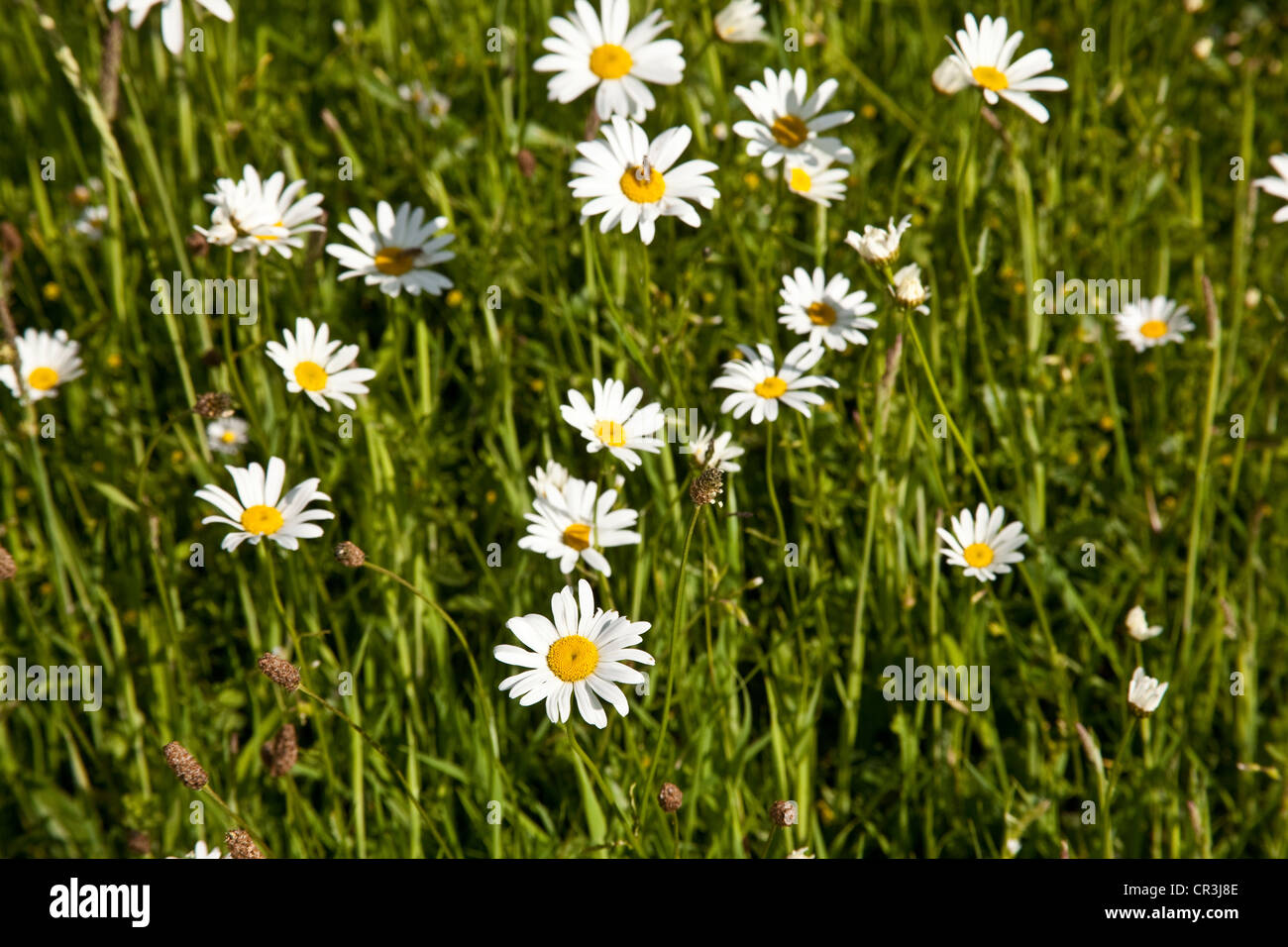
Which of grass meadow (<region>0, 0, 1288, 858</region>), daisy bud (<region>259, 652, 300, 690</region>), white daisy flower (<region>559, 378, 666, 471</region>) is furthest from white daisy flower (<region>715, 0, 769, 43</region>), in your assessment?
daisy bud (<region>259, 652, 300, 690</region>)

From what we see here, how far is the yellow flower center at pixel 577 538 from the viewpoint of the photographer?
2.07 m

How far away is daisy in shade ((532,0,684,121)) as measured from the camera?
2201mm

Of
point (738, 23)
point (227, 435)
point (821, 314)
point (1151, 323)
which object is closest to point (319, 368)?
point (227, 435)

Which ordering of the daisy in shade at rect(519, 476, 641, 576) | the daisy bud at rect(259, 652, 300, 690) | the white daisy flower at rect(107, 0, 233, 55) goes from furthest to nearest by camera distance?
the daisy in shade at rect(519, 476, 641, 576)
the white daisy flower at rect(107, 0, 233, 55)
the daisy bud at rect(259, 652, 300, 690)

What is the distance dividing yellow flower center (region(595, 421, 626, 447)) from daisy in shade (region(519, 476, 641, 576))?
0.31ft

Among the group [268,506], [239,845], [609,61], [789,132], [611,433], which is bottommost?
[239,845]

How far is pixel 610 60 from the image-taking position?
2266 millimetres

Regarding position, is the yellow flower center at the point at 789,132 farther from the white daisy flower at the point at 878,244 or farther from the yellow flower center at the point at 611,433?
the yellow flower center at the point at 611,433

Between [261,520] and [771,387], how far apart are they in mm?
1016

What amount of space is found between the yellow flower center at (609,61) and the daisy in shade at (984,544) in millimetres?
1155

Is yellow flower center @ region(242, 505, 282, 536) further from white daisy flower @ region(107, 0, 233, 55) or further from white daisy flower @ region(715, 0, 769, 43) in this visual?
white daisy flower @ region(715, 0, 769, 43)

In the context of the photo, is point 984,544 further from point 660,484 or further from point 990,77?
point 990,77
